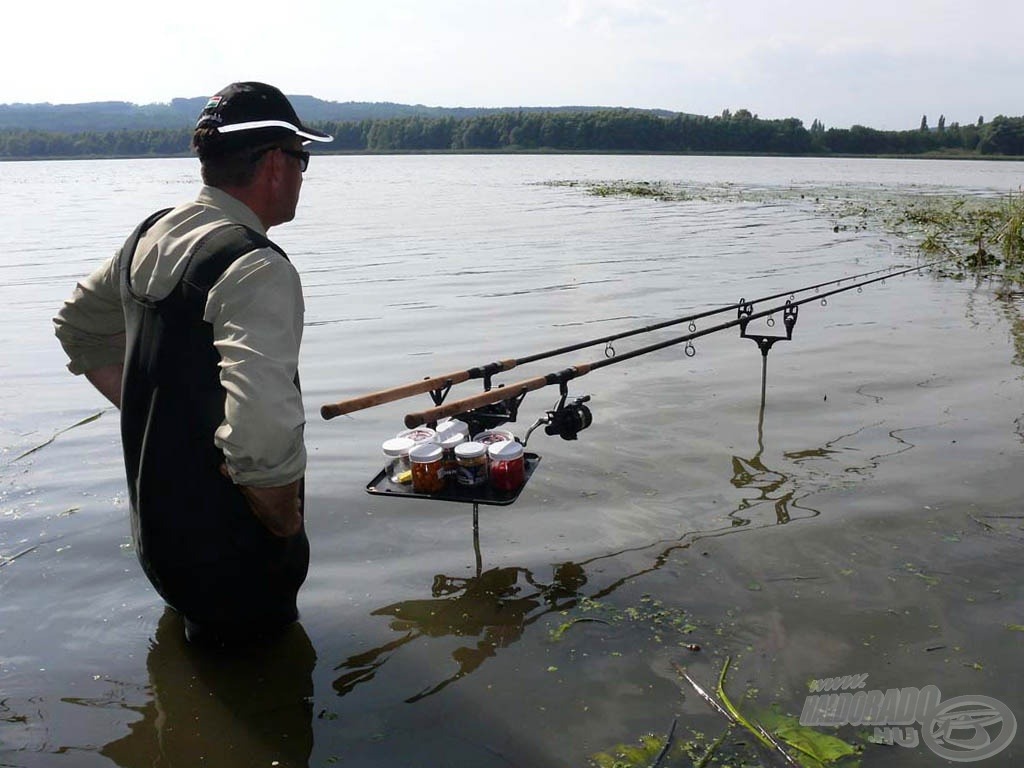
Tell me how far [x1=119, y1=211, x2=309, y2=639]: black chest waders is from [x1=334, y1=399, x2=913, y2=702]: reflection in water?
0.85 meters

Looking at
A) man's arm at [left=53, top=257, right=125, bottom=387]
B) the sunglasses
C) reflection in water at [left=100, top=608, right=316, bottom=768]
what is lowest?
reflection in water at [left=100, top=608, right=316, bottom=768]

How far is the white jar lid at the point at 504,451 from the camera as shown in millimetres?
4645

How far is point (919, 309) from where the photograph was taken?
13453 millimetres

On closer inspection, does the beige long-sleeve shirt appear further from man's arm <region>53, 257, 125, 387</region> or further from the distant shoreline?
the distant shoreline

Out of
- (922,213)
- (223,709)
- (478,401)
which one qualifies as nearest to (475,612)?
(478,401)

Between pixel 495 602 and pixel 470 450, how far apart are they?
0.95 metres

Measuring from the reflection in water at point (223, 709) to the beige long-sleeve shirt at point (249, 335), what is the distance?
1.34 metres

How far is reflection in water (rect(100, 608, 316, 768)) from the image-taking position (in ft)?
12.0

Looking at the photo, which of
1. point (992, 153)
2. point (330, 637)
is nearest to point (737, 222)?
point (330, 637)

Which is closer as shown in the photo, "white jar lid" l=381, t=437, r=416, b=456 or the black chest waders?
the black chest waders

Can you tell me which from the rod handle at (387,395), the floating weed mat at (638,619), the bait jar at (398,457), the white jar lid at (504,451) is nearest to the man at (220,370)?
the rod handle at (387,395)

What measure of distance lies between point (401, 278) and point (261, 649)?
13.7 m

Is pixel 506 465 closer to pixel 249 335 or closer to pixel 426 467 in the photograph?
pixel 426 467

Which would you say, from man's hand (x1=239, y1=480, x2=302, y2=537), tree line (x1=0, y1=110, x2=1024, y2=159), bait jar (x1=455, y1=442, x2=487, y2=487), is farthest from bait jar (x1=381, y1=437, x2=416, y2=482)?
tree line (x1=0, y1=110, x2=1024, y2=159)
